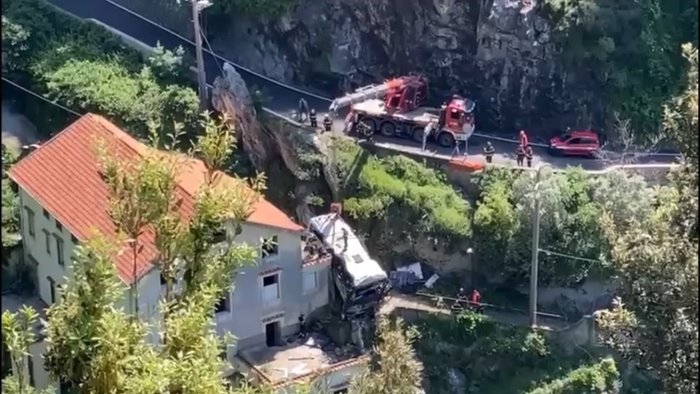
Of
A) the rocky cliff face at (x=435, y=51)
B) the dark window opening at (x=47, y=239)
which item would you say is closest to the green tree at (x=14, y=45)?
the rocky cliff face at (x=435, y=51)

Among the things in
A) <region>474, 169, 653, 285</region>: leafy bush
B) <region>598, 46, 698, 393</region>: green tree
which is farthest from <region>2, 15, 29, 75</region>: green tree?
<region>598, 46, 698, 393</region>: green tree

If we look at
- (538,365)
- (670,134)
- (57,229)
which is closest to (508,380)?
(538,365)

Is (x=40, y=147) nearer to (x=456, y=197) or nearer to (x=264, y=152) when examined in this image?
(x=264, y=152)

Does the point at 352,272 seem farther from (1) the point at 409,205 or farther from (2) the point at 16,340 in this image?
(2) the point at 16,340

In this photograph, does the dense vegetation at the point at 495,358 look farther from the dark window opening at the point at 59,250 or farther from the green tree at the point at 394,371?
the dark window opening at the point at 59,250

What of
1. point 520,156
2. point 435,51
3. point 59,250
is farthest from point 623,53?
point 59,250

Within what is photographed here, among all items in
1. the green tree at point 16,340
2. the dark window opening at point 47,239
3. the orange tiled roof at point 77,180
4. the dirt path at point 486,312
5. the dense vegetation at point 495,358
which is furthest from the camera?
the dirt path at point 486,312

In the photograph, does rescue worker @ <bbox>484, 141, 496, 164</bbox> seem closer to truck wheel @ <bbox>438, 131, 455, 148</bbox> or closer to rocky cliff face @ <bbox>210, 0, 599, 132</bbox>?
truck wheel @ <bbox>438, 131, 455, 148</bbox>
